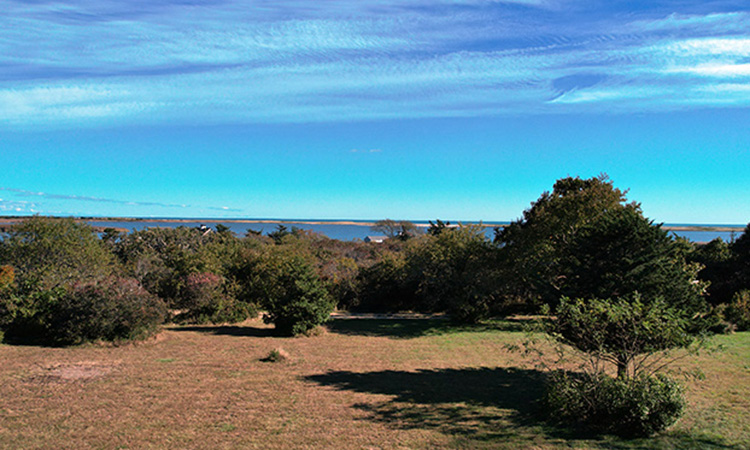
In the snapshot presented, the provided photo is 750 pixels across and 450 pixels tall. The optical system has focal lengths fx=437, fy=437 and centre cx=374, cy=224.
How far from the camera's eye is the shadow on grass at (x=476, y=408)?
28.5 ft

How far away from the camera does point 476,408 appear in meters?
10.8

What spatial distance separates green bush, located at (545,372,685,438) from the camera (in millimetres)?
8898

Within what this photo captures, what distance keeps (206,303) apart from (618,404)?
20161 millimetres

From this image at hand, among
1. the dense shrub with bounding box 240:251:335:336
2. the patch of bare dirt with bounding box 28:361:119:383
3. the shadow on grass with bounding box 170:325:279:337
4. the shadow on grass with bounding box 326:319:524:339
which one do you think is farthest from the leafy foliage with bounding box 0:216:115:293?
the shadow on grass with bounding box 326:319:524:339

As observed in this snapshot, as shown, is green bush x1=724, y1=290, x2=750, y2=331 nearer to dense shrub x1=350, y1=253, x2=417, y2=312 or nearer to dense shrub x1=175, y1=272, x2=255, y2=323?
dense shrub x1=350, y1=253, x2=417, y2=312

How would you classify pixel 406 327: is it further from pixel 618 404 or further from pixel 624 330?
pixel 618 404

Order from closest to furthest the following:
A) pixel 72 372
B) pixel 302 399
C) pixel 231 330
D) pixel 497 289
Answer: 1. pixel 302 399
2. pixel 72 372
3. pixel 231 330
4. pixel 497 289

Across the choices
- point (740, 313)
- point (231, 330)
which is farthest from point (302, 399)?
point (740, 313)

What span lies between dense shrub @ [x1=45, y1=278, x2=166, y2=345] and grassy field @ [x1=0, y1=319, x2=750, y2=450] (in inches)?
31.2

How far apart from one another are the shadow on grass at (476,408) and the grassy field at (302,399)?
4cm

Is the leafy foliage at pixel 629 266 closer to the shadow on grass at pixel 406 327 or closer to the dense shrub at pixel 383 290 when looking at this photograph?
the shadow on grass at pixel 406 327

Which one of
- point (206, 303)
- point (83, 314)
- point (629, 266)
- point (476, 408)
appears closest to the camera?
point (476, 408)

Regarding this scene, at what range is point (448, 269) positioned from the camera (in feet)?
87.8

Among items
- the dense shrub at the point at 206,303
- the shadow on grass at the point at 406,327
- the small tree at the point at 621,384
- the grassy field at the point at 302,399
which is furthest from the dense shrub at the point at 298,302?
the small tree at the point at 621,384
